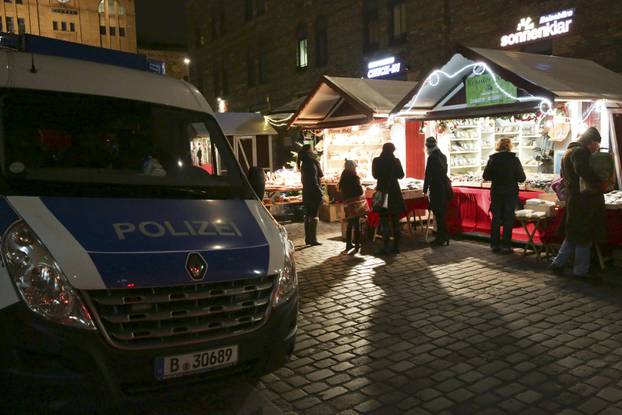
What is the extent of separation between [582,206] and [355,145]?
8449 mm

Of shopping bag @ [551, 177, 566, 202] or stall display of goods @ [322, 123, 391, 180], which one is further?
stall display of goods @ [322, 123, 391, 180]

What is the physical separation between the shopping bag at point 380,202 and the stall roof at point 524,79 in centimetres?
279

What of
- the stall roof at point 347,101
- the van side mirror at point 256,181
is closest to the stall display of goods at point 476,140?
the stall roof at point 347,101

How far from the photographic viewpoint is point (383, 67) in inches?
715

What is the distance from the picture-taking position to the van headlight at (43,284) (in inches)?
117

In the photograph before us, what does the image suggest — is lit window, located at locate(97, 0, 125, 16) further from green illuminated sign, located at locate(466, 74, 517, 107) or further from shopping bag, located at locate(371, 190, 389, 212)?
shopping bag, located at locate(371, 190, 389, 212)

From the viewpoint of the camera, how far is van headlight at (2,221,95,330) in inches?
117

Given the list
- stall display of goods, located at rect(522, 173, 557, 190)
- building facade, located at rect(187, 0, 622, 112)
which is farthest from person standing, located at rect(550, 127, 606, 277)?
building facade, located at rect(187, 0, 622, 112)

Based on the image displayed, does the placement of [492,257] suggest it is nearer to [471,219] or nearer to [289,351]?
[471,219]

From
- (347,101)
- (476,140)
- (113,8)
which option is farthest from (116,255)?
(113,8)

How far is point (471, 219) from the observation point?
10.4 m

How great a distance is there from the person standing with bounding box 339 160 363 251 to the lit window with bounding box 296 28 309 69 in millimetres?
14373

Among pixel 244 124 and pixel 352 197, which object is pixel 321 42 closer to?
pixel 244 124

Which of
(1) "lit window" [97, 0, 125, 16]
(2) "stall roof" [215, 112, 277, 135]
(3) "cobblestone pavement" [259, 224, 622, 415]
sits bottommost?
(3) "cobblestone pavement" [259, 224, 622, 415]
